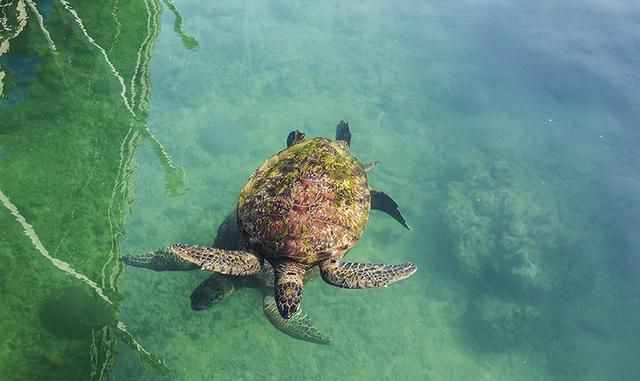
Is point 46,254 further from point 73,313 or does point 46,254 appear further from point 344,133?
point 344,133

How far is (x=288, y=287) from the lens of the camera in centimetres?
409

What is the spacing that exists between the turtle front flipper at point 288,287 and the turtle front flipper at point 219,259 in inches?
11.0

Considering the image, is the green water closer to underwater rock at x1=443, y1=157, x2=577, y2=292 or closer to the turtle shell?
underwater rock at x1=443, y1=157, x2=577, y2=292

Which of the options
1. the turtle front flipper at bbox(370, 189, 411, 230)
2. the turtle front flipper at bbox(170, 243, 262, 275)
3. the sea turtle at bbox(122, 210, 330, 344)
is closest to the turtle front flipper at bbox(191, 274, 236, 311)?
the sea turtle at bbox(122, 210, 330, 344)

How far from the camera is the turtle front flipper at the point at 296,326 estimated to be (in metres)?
4.79

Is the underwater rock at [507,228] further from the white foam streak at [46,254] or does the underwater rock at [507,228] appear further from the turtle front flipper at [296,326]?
the white foam streak at [46,254]

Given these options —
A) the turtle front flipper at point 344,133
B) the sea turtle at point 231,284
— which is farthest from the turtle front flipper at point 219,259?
the turtle front flipper at point 344,133

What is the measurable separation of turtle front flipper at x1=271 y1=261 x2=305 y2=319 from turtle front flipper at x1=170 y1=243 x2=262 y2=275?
279 millimetres

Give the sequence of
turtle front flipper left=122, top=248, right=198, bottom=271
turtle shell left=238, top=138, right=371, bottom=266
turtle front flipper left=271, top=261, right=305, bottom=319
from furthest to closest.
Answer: turtle front flipper left=122, top=248, right=198, bottom=271
turtle shell left=238, top=138, right=371, bottom=266
turtle front flipper left=271, top=261, right=305, bottom=319

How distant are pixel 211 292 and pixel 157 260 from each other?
0.79 metres

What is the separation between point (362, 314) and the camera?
5520 millimetres

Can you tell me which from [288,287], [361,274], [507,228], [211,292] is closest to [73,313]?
[211,292]

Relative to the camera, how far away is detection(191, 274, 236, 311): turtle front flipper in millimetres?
4621

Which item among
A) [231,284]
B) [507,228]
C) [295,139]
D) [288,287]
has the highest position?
[295,139]
